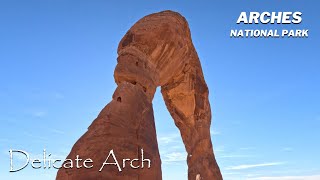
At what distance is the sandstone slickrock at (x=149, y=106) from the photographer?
8.80m

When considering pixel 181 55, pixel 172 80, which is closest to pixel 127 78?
pixel 181 55

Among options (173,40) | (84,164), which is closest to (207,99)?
(173,40)

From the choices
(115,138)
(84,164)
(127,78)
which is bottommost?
(84,164)

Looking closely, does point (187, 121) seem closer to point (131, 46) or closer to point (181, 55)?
point (181, 55)

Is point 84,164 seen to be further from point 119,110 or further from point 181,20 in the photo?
point 181,20

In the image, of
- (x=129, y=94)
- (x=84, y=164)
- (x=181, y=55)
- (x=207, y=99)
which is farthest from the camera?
(x=207, y=99)

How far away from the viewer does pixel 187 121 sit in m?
17.5

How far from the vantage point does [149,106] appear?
10.7m

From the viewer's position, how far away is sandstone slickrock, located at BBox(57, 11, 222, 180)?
8.80 m

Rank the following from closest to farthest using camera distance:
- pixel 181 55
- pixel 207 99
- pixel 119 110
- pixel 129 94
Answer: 1. pixel 119 110
2. pixel 129 94
3. pixel 181 55
4. pixel 207 99

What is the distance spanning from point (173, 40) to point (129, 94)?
12.9 ft

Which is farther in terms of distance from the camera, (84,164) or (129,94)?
(129,94)

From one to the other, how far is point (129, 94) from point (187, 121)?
7.66 m

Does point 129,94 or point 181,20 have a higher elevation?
point 181,20
